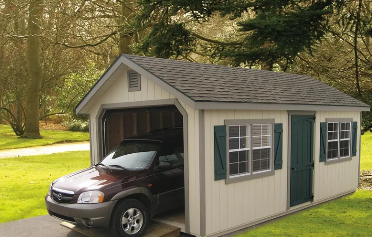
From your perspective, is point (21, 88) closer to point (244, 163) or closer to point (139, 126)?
point (139, 126)

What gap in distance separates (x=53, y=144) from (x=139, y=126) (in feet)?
60.3

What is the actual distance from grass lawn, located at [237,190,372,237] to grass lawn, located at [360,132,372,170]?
8.21 m

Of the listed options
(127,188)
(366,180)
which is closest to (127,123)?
(127,188)

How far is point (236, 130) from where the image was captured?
841 cm

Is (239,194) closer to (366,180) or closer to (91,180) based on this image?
(91,180)

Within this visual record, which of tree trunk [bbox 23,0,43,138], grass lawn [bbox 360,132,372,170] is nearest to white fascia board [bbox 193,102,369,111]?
grass lawn [bbox 360,132,372,170]

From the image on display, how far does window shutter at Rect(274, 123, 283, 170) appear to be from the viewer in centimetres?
936

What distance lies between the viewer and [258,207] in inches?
353

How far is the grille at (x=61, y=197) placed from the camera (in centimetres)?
740

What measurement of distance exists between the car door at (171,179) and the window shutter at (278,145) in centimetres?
236

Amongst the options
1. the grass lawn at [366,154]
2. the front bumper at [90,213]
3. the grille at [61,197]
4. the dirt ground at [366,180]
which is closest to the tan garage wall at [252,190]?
the front bumper at [90,213]

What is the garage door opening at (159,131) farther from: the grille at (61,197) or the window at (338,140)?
the window at (338,140)

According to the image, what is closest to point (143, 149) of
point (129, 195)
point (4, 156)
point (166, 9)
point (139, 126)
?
point (129, 195)

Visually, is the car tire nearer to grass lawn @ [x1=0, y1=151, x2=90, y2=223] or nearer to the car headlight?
the car headlight
